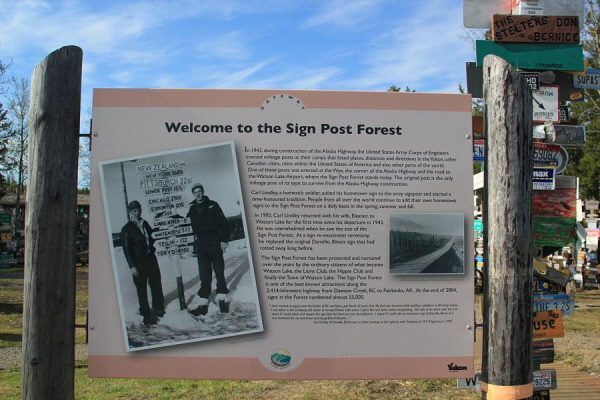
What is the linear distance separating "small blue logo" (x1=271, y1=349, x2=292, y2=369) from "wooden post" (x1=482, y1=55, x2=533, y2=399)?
1.21 meters

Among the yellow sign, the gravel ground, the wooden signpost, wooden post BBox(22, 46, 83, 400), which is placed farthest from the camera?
the gravel ground

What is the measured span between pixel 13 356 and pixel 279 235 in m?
6.60

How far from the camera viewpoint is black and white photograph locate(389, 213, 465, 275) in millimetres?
3289

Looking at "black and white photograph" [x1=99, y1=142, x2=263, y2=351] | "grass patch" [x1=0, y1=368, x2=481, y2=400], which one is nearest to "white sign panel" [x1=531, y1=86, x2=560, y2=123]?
"black and white photograph" [x1=99, y1=142, x2=263, y2=351]

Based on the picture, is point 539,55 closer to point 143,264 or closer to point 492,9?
point 492,9

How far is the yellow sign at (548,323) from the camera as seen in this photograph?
13.2 ft

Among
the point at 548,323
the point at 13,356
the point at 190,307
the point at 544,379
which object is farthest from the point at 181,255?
the point at 13,356

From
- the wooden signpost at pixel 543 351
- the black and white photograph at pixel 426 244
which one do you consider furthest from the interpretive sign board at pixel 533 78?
the wooden signpost at pixel 543 351

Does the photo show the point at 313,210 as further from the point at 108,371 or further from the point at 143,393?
the point at 143,393

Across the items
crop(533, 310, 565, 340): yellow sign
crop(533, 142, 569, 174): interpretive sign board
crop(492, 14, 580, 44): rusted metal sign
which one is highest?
crop(492, 14, 580, 44): rusted metal sign

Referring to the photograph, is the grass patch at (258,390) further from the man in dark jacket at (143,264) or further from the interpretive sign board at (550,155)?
the man in dark jacket at (143,264)

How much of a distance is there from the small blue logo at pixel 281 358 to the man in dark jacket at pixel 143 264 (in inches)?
27.4

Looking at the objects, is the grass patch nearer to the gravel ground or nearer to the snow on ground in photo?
the gravel ground

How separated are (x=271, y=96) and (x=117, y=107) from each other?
3.00ft
